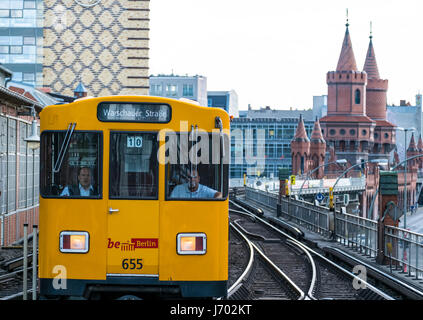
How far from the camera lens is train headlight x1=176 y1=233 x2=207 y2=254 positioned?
885 centimetres

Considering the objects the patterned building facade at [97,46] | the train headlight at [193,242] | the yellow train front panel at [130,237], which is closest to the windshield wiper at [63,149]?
the yellow train front panel at [130,237]

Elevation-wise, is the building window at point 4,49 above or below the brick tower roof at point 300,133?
above

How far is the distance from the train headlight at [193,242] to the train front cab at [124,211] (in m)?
0.01

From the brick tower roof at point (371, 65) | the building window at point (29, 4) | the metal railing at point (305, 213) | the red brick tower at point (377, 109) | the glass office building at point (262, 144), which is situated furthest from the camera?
the brick tower roof at point (371, 65)

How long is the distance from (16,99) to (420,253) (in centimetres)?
1096

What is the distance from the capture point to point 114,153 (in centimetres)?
879

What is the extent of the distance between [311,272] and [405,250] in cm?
224

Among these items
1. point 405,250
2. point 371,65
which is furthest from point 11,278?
point 371,65

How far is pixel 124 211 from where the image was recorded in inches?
345

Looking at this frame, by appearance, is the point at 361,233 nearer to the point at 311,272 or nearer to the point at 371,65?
the point at 311,272

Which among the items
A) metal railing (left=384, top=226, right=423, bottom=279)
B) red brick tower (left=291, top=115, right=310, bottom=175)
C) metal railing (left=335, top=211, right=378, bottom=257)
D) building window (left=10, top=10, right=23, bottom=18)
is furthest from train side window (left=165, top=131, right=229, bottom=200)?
red brick tower (left=291, top=115, right=310, bottom=175)

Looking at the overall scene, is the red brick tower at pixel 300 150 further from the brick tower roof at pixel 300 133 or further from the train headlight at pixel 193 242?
the train headlight at pixel 193 242

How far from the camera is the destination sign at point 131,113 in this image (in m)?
8.85
